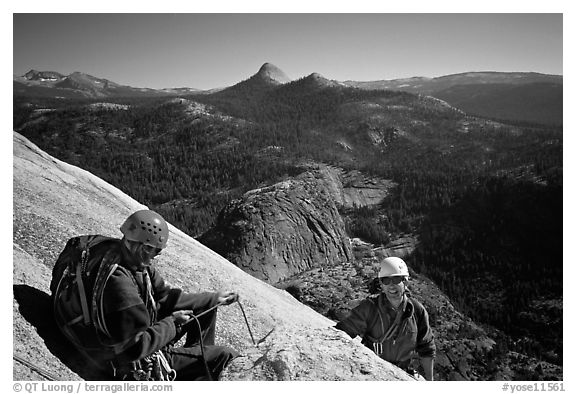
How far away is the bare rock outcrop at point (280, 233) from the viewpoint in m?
42.2

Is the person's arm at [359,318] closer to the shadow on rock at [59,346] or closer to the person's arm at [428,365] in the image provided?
the person's arm at [428,365]

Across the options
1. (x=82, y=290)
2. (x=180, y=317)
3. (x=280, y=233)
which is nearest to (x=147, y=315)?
(x=180, y=317)

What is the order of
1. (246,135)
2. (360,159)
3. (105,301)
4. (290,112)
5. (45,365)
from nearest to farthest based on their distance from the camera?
(105,301), (45,365), (246,135), (360,159), (290,112)

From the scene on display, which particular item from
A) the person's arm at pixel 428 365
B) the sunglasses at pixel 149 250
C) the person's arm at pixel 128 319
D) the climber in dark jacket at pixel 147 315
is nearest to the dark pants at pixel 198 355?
the climber in dark jacket at pixel 147 315

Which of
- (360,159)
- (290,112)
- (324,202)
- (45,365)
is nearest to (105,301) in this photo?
(45,365)

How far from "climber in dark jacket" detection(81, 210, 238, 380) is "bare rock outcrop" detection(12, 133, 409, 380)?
60 cm

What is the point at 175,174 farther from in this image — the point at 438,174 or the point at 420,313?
the point at 420,313

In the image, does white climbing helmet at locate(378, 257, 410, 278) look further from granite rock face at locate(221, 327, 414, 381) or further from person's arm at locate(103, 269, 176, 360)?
person's arm at locate(103, 269, 176, 360)

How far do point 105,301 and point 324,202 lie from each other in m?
51.2

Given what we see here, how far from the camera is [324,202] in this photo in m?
55.3

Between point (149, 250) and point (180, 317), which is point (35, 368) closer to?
point (180, 317)

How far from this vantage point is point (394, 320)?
20.2ft

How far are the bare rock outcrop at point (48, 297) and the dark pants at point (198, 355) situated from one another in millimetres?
267

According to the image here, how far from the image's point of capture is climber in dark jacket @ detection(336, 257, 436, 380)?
6.08 m
